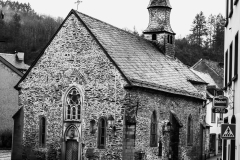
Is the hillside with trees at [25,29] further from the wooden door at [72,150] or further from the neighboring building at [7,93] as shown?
the wooden door at [72,150]

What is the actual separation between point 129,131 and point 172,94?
650cm

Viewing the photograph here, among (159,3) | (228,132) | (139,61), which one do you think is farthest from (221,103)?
(159,3)

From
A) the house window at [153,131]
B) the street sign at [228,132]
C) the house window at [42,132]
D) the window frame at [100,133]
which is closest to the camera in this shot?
the street sign at [228,132]

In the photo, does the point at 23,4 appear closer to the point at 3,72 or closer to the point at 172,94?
the point at 3,72

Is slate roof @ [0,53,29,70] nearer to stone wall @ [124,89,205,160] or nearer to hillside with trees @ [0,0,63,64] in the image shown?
stone wall @ [124,89,205,160]

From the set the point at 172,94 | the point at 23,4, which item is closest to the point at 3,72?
the point at 172,94

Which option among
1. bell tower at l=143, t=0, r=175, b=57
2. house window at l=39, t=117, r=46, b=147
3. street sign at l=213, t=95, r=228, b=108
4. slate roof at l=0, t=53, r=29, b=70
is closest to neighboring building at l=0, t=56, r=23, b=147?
slate roof at l=0, t=53, r=29, b=70

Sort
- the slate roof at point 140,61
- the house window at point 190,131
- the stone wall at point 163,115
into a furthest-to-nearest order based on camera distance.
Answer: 1. the house window at point 190,131
2. the slate roof at point 140,61
3. the stone wall at point 163,115

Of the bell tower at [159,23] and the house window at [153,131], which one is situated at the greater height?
the bell tower at [159,23]

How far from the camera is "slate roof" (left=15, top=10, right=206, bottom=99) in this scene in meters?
27.4

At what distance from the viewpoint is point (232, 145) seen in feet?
53.0

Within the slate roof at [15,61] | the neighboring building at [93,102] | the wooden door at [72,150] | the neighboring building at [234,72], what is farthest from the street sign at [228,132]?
the slate roof at [15,61]

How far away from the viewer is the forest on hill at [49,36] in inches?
3799

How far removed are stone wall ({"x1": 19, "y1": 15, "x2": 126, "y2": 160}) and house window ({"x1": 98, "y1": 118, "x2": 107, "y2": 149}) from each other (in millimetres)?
241
